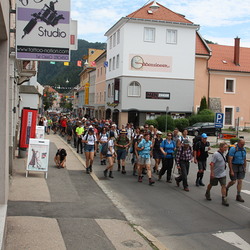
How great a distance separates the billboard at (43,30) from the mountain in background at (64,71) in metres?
97.5

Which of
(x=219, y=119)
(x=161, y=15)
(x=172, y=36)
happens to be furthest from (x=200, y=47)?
(x=219, y=119)

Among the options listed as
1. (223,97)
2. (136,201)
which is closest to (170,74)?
(223,97)

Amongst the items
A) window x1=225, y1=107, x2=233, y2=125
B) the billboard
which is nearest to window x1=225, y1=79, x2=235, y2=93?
window x1=225, y1=107, x2=233, y2=125

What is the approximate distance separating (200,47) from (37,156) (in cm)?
3799

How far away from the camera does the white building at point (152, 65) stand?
4147cm

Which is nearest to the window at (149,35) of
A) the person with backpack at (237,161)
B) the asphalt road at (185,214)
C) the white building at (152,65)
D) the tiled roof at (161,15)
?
the white building at (152,65)

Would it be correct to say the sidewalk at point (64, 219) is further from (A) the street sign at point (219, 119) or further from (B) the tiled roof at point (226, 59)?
(B) the tiled roof at point (226, 59)

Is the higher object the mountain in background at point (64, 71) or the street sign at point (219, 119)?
the mountain in background at point (64, 71)

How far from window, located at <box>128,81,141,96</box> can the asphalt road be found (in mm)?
30081

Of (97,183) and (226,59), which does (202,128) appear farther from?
(97,183)

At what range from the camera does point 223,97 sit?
45781 mm

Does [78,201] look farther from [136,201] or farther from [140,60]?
[140,60]

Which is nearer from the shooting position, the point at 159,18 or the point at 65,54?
the point at 65,54

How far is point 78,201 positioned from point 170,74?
35.3 metres
